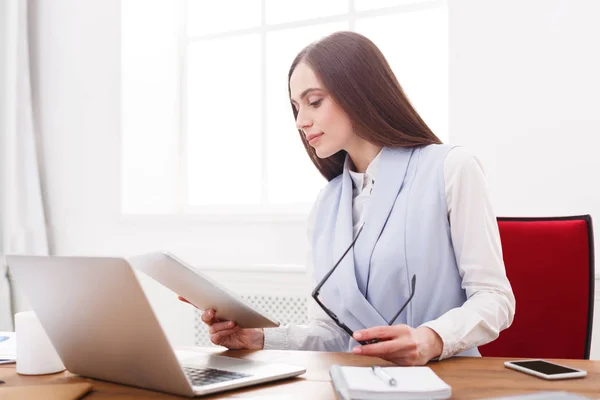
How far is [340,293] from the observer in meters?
1.46

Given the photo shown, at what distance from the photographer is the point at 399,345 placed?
3.28 feet

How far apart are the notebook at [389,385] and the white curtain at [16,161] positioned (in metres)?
2.47

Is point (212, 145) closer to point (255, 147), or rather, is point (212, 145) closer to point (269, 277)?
point (255, 147)

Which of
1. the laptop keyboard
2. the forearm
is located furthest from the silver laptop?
the forearm

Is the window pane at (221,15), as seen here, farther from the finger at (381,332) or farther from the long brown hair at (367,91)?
the finger at (381,332)

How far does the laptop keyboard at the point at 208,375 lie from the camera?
0.90 meters

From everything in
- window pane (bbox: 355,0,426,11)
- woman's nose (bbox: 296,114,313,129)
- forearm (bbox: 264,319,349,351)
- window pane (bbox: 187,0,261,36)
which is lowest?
forearm (bbox: 264,319,349,351)

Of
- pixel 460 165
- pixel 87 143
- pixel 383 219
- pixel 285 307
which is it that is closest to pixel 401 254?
pixel 383 219

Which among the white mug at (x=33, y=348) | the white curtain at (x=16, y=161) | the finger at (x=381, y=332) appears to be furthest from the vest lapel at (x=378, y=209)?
the white curtain at (x=16, y=161)

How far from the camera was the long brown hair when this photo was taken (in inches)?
58.6

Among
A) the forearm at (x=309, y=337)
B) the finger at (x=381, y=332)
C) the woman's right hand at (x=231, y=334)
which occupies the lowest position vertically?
the forearm at (x=309, y=337)

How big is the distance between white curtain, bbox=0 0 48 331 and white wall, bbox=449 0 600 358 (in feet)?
6.60

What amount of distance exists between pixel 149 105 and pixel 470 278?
2.15 metres

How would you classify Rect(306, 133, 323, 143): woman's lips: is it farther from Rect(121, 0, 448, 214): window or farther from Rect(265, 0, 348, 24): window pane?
Rect(265, 0, 348, 24): window pane
